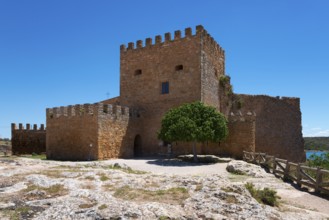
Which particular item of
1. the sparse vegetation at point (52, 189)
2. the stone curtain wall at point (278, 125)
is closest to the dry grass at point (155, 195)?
the sparse vegetation at point (52, 189)

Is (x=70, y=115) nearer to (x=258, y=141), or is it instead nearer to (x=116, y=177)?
(x=116, y=177)

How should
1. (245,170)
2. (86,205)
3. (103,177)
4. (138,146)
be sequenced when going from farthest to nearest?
(138,146), (245,170), (103,177), (86,205)

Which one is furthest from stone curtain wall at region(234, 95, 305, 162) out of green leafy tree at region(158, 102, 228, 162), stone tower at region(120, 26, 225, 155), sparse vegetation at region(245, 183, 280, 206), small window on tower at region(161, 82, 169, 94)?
sparse vegetation at region(245, 183, 280, 206)

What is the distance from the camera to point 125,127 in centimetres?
1922

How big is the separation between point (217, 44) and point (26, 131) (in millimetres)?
17689

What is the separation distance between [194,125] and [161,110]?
5379mm

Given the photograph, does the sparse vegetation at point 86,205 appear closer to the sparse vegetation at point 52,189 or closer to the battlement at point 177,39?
the sparse vegetation at point 52,189

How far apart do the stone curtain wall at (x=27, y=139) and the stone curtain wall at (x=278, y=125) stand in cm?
1762

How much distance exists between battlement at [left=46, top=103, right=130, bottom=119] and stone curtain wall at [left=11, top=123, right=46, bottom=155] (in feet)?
24.7

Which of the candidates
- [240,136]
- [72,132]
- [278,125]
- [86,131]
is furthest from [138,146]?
[278,125]

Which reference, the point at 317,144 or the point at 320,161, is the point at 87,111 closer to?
the point at 320,161

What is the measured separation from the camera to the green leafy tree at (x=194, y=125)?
51.3ft

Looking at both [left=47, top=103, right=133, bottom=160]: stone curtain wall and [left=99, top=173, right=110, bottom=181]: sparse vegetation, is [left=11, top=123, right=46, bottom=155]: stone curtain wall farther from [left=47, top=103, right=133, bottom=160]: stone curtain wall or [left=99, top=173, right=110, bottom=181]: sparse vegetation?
[left=99, top=173, right=110, bottom=181]: sparse vegetation

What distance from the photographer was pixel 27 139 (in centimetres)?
2534
